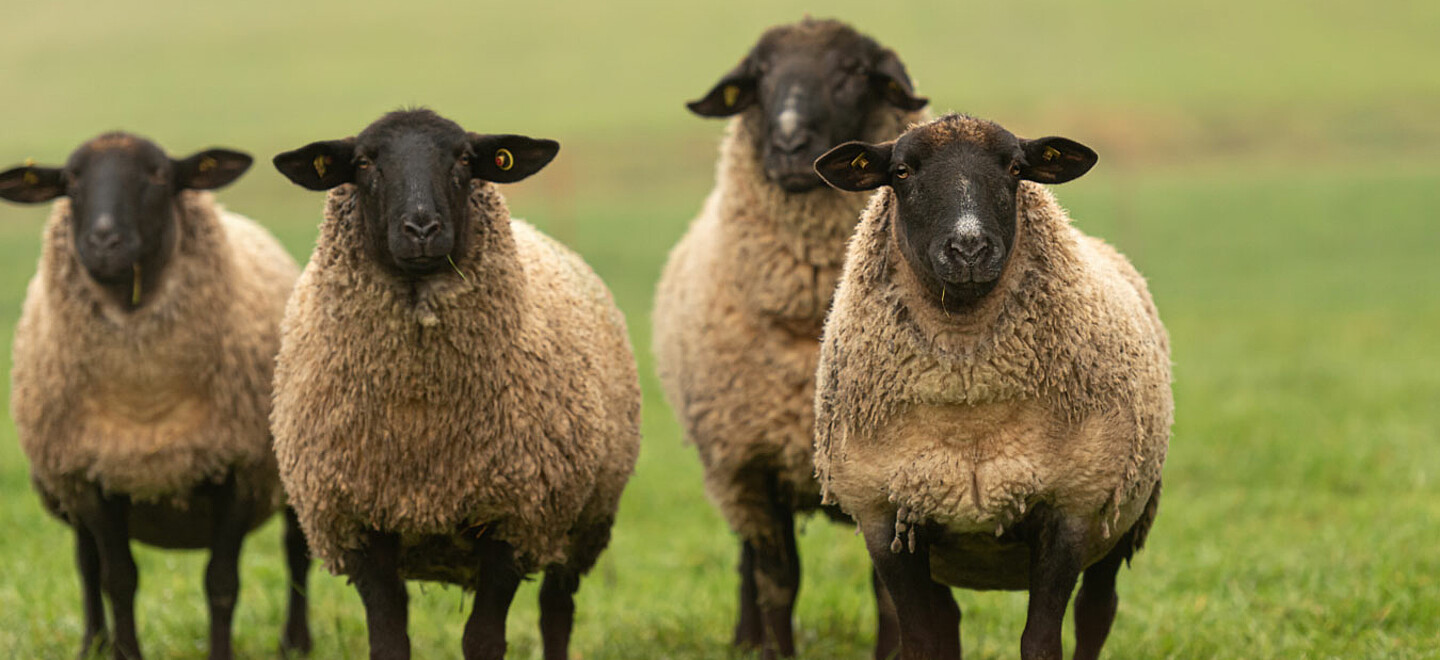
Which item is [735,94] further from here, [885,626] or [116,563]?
[116,563]

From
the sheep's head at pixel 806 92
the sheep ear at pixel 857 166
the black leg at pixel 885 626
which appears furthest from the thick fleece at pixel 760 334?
the sheep ear at pixel 857 166

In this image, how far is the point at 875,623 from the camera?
7.81 metres

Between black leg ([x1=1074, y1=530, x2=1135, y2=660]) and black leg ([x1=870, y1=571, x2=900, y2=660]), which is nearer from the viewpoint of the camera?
black leg ([x1=1074, y1=530, x2=1135, y2=660])

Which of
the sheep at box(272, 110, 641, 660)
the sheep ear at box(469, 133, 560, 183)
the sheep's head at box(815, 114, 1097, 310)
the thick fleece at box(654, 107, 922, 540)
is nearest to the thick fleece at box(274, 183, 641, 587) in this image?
the sheep at box(272, 110, 641, 660)

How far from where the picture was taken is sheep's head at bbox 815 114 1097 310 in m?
4.90

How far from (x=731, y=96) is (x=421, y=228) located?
2482mm

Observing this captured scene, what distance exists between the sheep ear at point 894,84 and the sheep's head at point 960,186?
1854 millimetres

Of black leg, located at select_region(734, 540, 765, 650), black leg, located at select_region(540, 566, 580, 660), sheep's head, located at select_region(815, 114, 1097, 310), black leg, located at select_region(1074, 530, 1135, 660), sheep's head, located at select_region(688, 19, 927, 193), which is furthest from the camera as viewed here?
black leg, located at select_region(734, 540, 765, 650)

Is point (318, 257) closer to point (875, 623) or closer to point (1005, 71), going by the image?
point (875, 623)

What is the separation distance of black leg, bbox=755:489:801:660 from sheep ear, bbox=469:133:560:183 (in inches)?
79.7

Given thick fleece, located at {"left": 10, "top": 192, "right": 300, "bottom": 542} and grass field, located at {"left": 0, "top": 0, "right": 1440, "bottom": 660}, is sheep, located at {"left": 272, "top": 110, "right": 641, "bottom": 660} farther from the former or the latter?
thick fleece, located at {"left": 10, "top": 192, "right": 300, "bottom": 542}

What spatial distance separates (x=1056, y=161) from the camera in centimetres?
529

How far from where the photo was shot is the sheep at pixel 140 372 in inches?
274

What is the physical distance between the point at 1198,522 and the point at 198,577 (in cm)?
610
